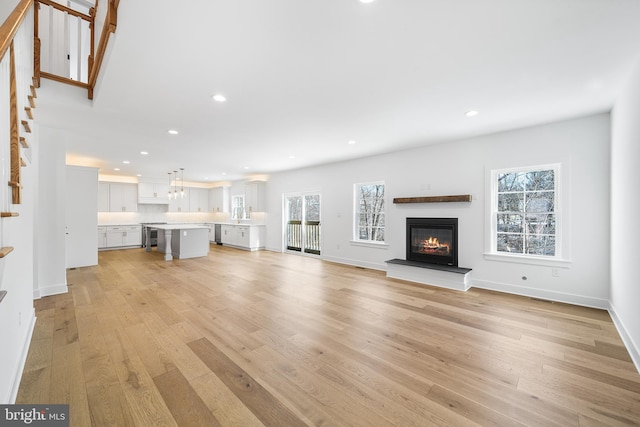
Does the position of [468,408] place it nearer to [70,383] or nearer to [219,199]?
[70,383]

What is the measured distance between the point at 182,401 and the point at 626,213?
4.37 m

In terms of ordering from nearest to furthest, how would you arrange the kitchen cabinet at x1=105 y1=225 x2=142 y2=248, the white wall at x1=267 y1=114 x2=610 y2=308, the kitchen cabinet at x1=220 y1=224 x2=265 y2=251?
the white wall at x1=267 y1=114 x2=610 y2=308
the kitchen cabinet at x1=105 y1=225 x2=142 y2=248
the kitchen cabinet at x1=220 y1=224 x2=265 y2=251

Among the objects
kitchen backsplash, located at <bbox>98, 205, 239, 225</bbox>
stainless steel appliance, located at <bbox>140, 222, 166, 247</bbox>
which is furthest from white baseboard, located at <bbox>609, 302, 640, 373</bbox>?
stainless steel appliance, located at <bbox>140, 222, 166, 247</bbox>

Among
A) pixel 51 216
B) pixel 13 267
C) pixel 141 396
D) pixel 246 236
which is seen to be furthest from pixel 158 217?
pixel 141 396

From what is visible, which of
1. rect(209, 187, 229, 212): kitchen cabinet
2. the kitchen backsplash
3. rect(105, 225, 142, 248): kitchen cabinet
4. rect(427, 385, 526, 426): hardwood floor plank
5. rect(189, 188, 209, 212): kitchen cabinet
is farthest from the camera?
rect(189, 188, 209, 212): kitchen cabinet

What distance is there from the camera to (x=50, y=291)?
13.5 feet

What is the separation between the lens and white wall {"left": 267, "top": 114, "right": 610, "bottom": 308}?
11.8ft

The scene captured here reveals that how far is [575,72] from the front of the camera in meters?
2.53

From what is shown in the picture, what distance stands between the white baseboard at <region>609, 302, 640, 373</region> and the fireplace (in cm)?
197

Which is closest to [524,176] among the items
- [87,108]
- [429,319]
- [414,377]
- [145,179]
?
[429,319]

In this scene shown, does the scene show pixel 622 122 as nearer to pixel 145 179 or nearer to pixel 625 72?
pixel 625 72

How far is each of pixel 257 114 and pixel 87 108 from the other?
221cm

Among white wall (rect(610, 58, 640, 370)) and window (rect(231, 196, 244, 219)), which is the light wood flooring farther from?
window (rect(231, 196, 244, 219))

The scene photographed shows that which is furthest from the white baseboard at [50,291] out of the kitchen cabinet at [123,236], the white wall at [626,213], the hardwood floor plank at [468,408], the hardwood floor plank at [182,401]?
the white wall at [626,213]
